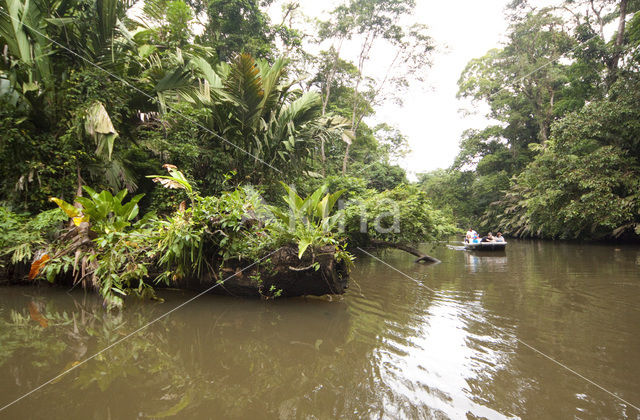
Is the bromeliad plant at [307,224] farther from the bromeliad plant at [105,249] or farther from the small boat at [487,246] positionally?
the small boat at [487,246]

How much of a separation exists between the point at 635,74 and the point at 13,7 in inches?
682

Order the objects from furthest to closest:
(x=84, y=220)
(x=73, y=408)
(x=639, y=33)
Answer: (x=639, y=33) < (x=84, y=220) < (x=73, y=408)

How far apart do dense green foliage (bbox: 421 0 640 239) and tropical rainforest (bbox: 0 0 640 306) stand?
97mm

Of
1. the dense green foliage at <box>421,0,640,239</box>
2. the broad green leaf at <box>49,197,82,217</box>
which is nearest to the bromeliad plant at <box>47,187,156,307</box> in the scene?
the broad green leaf at <box>49,197,82,217</box>

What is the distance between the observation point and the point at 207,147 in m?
7.25

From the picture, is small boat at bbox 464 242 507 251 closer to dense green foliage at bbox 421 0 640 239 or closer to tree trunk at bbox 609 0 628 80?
dense green foliage at bbox 421 0 640 239

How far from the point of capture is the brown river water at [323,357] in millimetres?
1833

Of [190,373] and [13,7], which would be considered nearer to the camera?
[190,373]

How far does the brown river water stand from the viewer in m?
1.83

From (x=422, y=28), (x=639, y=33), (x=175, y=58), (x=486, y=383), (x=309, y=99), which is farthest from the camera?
(x=422, y=28)

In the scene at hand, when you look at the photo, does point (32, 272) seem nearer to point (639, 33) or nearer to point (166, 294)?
point (166, 294)

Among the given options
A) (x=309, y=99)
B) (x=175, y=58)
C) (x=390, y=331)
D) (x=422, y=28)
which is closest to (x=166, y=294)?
(x=390, y=331)

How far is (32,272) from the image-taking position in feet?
14.4

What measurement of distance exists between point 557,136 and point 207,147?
44.0 feet
